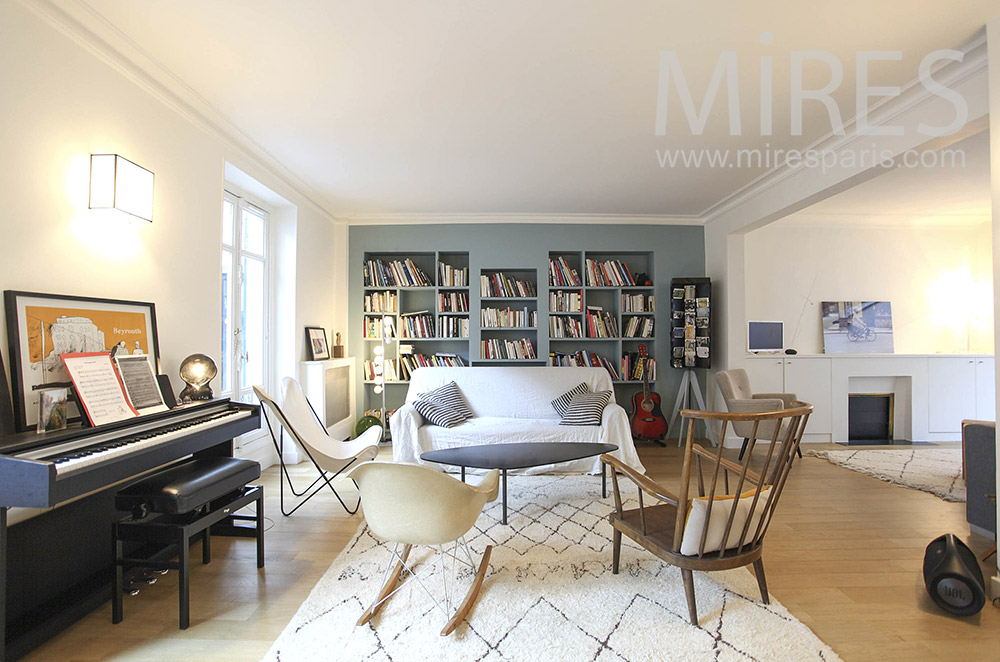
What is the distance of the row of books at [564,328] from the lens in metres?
5.97

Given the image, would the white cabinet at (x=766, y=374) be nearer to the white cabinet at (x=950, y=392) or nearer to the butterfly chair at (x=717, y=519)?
the white cabinet at (x=950, y=392)

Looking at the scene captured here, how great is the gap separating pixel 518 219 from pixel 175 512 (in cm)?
454

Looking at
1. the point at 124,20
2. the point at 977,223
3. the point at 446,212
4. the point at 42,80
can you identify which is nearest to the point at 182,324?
the point at 42,80

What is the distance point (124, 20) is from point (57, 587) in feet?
8.07

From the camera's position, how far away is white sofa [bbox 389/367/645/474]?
4137mm

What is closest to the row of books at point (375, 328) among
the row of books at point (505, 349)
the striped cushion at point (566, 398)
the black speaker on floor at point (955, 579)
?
the row of books at point (505, 349)

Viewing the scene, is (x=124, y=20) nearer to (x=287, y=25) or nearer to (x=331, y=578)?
(x=287, y=25)

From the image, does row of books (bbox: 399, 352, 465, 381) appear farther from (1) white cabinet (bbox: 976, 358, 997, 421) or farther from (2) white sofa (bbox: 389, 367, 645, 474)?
(1) white cabinet (bbox: 976, 358, 997, 421)

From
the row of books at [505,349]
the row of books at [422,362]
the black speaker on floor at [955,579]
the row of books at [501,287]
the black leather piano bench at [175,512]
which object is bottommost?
the black speaker on floor at [955,579]

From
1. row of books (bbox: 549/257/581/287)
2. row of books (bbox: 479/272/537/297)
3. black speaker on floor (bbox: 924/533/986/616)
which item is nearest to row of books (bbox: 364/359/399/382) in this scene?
row of books (bbox: 479/272/537/297)

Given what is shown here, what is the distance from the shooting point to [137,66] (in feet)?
8.43

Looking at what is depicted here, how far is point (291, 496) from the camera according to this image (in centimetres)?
377

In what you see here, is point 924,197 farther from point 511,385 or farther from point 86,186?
point 86,186

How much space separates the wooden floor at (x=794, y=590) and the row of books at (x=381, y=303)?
2.74 metres
